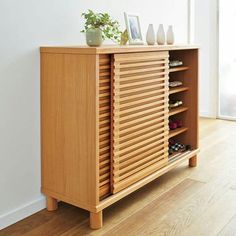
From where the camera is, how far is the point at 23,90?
2072 mm

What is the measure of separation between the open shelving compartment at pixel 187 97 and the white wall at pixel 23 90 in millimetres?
1009

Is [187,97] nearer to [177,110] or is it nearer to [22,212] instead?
[177,110]

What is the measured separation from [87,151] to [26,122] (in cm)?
41

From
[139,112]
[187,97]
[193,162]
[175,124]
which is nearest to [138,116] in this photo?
[139,112]

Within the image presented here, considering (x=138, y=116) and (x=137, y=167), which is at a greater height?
(x=138, y=116)

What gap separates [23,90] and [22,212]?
2.28 feet

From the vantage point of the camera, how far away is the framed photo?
2.49 metres

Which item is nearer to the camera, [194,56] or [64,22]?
[64,22]

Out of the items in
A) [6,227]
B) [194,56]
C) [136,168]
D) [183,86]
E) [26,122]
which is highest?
[194,56]

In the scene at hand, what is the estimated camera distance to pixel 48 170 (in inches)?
86.4

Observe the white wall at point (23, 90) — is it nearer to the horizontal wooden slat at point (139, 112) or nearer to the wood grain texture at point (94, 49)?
the wood grain texture at point (94, 49)

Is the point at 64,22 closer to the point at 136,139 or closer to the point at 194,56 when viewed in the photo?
the point at 136,139

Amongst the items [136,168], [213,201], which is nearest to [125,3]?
[136,168]

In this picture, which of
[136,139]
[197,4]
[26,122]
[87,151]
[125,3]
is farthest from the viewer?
[197,4]
